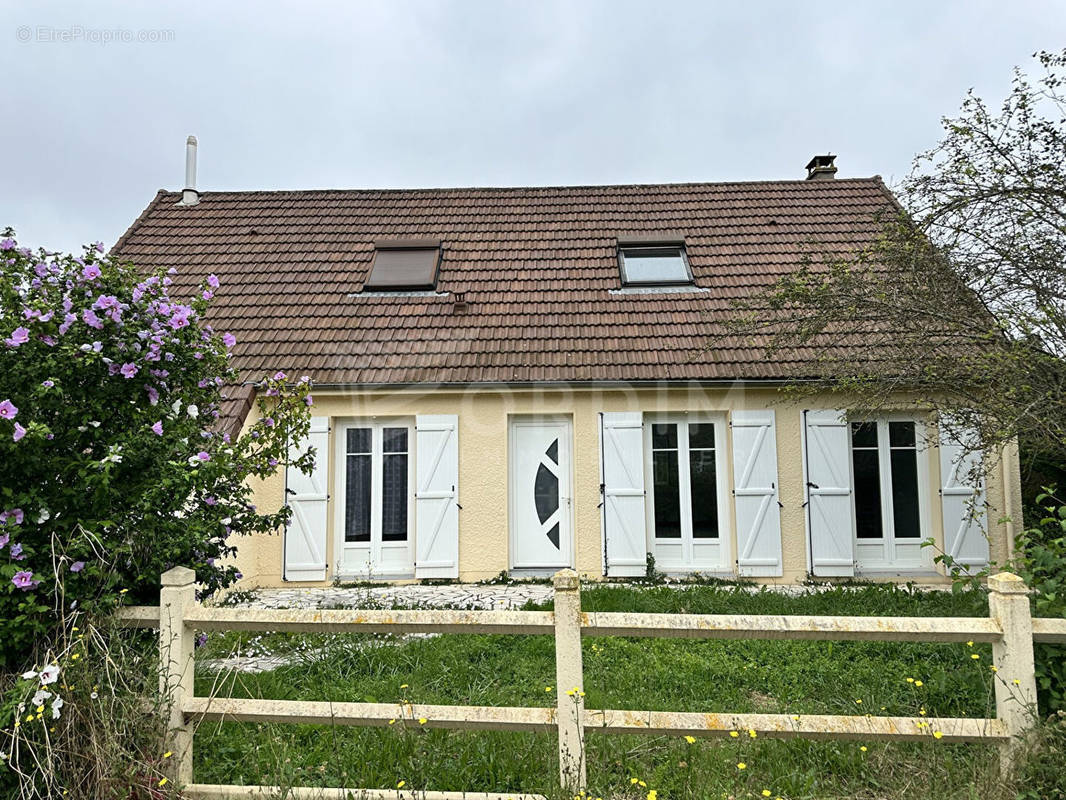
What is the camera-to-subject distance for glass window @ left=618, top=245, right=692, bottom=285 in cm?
1011

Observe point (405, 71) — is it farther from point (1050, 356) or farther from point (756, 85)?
point (1050, 356)

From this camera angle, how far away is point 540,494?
878cm

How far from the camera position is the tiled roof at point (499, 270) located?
8.69 meters

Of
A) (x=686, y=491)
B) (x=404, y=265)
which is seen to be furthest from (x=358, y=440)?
→ (x=686, y=491)

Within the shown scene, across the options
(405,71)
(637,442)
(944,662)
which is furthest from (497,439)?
(405,71)

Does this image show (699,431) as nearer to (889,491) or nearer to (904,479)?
(889,491)

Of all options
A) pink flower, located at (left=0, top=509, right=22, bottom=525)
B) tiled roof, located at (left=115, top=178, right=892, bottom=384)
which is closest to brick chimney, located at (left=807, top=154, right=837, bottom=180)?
tiled roof, located at (left=115, top=178, right=892, bottom=384)

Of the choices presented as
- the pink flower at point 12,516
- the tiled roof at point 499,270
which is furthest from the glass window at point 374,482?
the pink flower at point 12,516

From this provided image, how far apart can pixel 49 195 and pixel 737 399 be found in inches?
580

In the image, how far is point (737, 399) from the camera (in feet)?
28.0

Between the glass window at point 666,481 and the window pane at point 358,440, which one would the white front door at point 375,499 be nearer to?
the window pane at point 358,440

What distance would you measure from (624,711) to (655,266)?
8.57m

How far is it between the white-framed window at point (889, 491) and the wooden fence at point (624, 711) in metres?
6.17

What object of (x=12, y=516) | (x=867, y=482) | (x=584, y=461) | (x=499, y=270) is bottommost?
(x=867, y=482)
